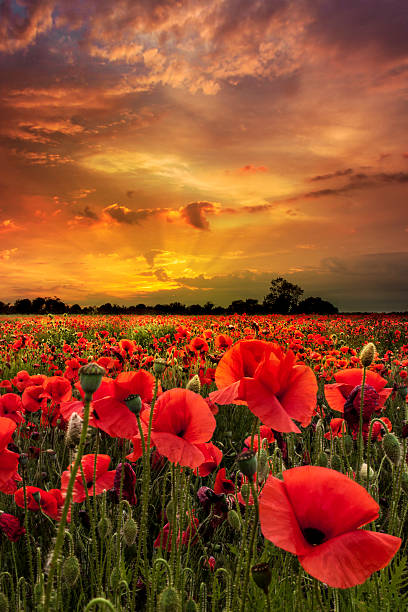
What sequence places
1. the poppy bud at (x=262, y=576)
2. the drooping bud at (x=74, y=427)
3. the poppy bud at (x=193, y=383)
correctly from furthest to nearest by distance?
the poppy bud at (x=193, y=383) → the drooping bud at (x=74, y=427) → the poppy bud at (x=262, y=576)

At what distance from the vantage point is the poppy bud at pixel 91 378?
74 cm

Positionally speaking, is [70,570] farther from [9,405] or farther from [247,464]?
[9,405]

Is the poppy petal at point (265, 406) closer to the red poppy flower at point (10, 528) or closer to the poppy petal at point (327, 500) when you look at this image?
the poppy petal at point (327, 500)

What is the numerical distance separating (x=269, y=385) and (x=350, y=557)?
0.41 meters

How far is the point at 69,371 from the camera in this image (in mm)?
3645

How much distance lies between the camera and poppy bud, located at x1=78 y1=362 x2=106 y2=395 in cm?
74

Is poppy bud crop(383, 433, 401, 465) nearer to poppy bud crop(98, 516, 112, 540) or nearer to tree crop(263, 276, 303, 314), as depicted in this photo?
poppy bud crop(98, 516, 112, 540)

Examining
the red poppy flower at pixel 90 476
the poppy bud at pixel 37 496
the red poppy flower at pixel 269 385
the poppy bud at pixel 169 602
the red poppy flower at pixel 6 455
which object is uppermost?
the red poppy flower at pixel 269 385

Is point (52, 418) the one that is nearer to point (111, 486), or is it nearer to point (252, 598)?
point (111, 486)

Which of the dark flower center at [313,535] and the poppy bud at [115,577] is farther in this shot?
the poppy bud at [115,577]

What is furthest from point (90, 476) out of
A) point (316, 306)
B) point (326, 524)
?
point (316, 306)

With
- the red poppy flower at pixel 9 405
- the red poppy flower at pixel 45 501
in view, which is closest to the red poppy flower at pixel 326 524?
the red poppy flower at pixel 45 501

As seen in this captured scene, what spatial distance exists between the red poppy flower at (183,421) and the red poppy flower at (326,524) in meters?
0.33

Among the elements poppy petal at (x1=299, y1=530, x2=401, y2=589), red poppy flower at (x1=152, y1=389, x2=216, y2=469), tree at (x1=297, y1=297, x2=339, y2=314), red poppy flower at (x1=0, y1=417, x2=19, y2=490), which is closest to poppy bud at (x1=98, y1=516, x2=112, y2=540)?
red poppy flower at (x1=0, y1=417, x2=19, y2=490)
